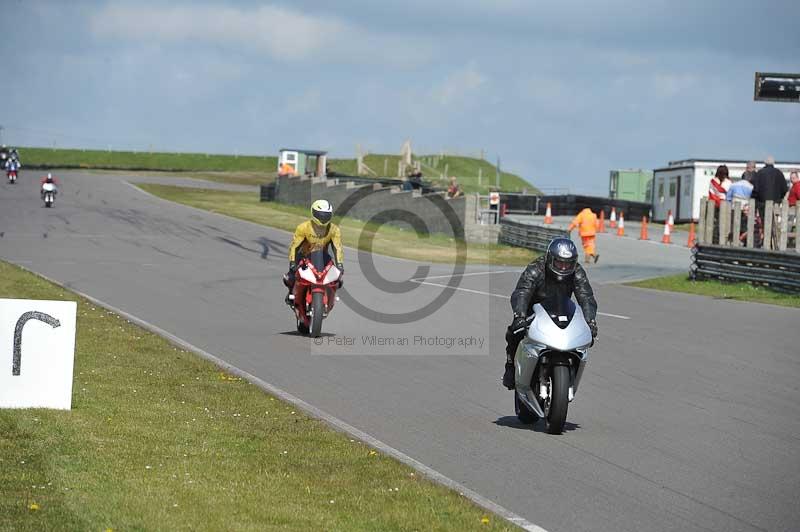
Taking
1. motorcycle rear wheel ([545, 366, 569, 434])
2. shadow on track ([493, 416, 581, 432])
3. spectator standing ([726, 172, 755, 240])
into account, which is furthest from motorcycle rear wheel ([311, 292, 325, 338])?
spectator standing ([726, 172, 755, 240])

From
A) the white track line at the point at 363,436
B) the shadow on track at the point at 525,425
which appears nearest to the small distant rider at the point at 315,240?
the white track line at the point at 363,436

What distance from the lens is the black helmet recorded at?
10.0m

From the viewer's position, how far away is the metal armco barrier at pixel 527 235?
37094 mm

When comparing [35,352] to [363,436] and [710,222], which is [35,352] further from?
[710,222]

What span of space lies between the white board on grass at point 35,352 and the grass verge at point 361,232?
25846 mm

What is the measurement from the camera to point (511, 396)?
12.2m

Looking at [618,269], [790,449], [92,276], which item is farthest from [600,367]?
[618,269]

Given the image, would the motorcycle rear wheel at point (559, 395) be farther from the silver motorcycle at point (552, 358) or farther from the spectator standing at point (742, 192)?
the spectator standing at point (742, 192)

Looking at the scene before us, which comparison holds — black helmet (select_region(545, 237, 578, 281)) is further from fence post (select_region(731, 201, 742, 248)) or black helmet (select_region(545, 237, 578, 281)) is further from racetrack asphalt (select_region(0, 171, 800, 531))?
fence post (select_region(731, 201, 742, 248))

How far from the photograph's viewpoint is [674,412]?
1138cm

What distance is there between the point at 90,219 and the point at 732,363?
3195 cm

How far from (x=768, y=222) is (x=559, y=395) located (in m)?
15.7

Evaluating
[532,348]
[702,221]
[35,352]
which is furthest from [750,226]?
[35,352]

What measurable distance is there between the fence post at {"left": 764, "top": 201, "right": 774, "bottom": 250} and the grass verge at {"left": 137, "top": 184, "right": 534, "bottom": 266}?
1139cm
